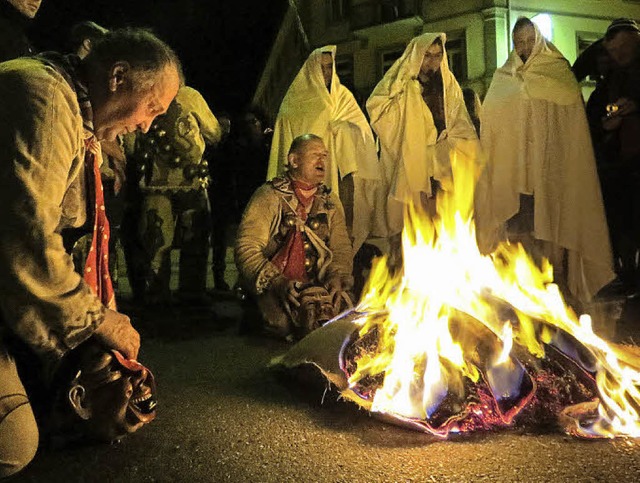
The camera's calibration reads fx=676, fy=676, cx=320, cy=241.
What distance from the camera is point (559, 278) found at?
650 centimetres

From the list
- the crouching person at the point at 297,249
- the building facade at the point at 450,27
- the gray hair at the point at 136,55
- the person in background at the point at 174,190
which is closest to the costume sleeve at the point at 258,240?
the crouching person at the point at 297,249

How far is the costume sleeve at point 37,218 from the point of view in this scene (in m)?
2.33

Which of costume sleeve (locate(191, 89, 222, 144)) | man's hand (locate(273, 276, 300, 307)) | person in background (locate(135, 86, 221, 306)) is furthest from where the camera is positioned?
costume sleeve (locate(191, 89, 222, 144))

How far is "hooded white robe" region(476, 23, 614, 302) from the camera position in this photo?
631 cm

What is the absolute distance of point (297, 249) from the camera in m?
5.86

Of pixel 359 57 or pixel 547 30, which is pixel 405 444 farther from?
pixel 359 57

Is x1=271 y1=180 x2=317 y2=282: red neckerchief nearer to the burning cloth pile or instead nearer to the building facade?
the burning cloth pile

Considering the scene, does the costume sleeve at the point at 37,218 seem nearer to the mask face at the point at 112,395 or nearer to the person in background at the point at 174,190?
the mask face at the point at 112,395

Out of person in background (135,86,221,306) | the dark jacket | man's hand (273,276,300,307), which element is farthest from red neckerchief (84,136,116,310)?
person in background (135,86,221,306)

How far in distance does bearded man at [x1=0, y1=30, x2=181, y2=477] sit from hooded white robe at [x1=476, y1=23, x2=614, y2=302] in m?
4.67

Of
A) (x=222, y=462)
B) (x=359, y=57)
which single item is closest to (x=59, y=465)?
(x=222, y=462)

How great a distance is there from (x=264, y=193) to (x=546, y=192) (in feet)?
9.14

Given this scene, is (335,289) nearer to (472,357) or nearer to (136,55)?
(472,357)

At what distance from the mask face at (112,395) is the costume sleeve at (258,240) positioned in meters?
2.52
